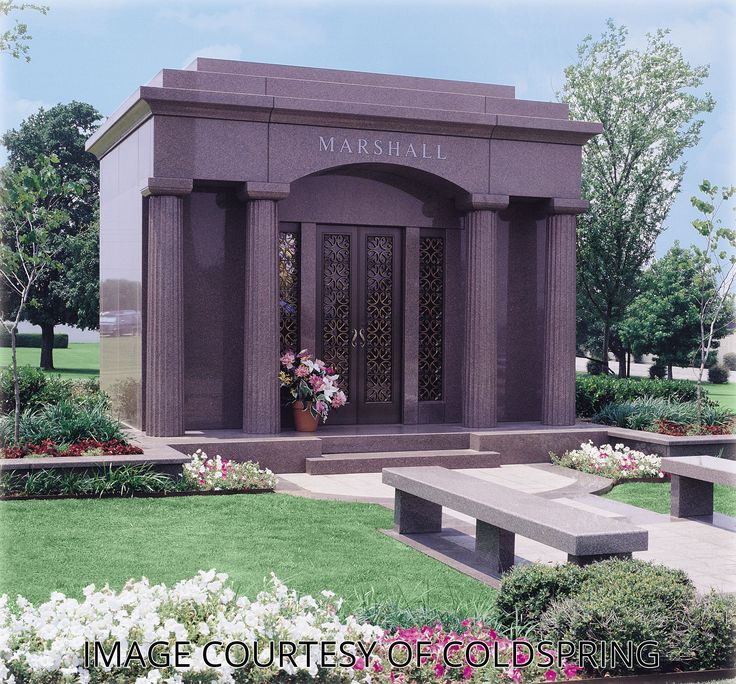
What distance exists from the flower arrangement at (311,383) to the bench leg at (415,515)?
4597 millimetres

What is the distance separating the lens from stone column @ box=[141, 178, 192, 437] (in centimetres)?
1264

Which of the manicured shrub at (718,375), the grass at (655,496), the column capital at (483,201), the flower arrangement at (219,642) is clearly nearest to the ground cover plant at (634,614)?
the flower arrangement at (219,642)

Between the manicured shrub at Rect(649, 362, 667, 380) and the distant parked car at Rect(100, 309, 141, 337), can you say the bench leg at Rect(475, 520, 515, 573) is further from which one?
the manicured shrub at Rect(649, 362, 667, 380)

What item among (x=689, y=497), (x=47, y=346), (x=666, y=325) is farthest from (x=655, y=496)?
(x=47, y=346)

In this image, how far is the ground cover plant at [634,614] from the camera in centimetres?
540

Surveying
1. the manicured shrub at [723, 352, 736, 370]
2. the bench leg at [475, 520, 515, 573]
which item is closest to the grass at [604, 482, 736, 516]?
A: the bench leg at [475, 520, 515, 573]

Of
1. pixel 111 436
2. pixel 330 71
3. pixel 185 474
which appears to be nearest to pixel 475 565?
pixel 185 474

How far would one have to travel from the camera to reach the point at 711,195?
1566 centimetres

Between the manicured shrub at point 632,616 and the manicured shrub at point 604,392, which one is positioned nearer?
the manicured shrub at point 632,616

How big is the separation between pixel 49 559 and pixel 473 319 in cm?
795

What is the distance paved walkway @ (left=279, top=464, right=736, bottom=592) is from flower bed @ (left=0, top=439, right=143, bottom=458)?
6.18 feet

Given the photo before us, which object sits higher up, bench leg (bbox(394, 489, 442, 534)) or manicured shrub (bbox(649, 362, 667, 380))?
manicured shrub (bbox(649, 362, 667, 380))

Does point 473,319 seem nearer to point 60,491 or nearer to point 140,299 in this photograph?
point 140,299

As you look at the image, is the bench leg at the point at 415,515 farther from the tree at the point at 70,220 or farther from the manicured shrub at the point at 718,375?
the manicured shrub at the point at 718,375
